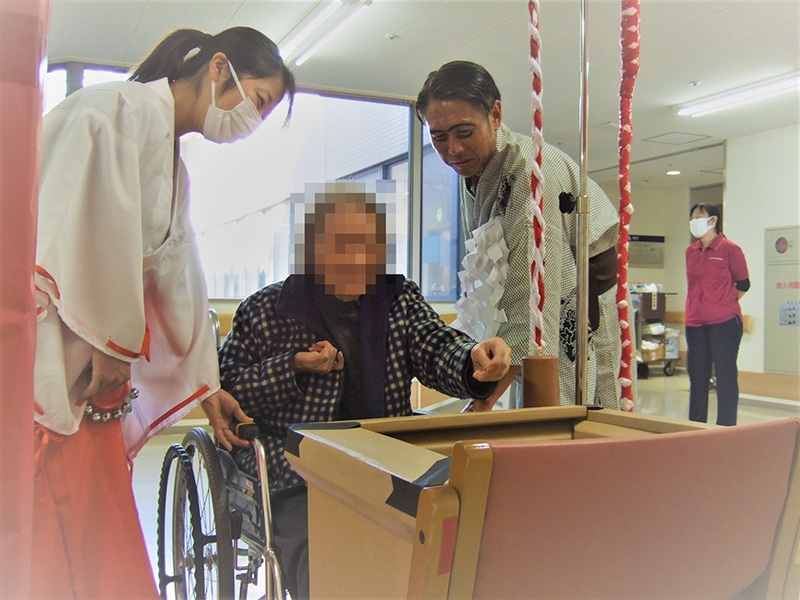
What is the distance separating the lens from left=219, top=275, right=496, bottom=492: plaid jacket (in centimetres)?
110

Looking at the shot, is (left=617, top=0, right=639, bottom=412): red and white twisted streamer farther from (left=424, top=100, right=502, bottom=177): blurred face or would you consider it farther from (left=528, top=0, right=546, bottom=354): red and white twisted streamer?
(left=424, top=100, right=502, bottom=177): blurred face

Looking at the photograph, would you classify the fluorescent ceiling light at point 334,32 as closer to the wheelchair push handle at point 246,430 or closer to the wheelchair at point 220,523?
the wheelchair at point 220,523

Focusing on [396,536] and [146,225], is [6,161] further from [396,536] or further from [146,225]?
[146,225]

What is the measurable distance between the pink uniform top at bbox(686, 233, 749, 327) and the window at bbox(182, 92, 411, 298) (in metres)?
2.06

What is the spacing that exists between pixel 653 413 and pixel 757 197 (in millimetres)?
2904

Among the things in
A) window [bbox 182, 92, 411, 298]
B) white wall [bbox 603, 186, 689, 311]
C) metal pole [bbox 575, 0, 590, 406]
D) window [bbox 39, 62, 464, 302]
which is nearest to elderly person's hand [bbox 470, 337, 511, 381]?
metal pole [bbox 575, 0, 590, 406]

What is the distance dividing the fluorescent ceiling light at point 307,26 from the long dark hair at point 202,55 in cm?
286

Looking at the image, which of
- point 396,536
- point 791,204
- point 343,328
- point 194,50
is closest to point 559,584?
point 396,536

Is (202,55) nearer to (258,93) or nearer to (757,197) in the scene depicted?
(258,93)

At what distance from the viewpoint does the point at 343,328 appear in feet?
3.89

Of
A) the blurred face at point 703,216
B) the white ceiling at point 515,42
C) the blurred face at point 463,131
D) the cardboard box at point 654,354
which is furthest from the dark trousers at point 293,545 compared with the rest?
the cardboard box at point 654,354

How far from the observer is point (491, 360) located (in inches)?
40.1

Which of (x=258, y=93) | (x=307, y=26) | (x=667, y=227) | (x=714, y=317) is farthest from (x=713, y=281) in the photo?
(x=667, y=227)

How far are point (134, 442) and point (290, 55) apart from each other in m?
4.14
